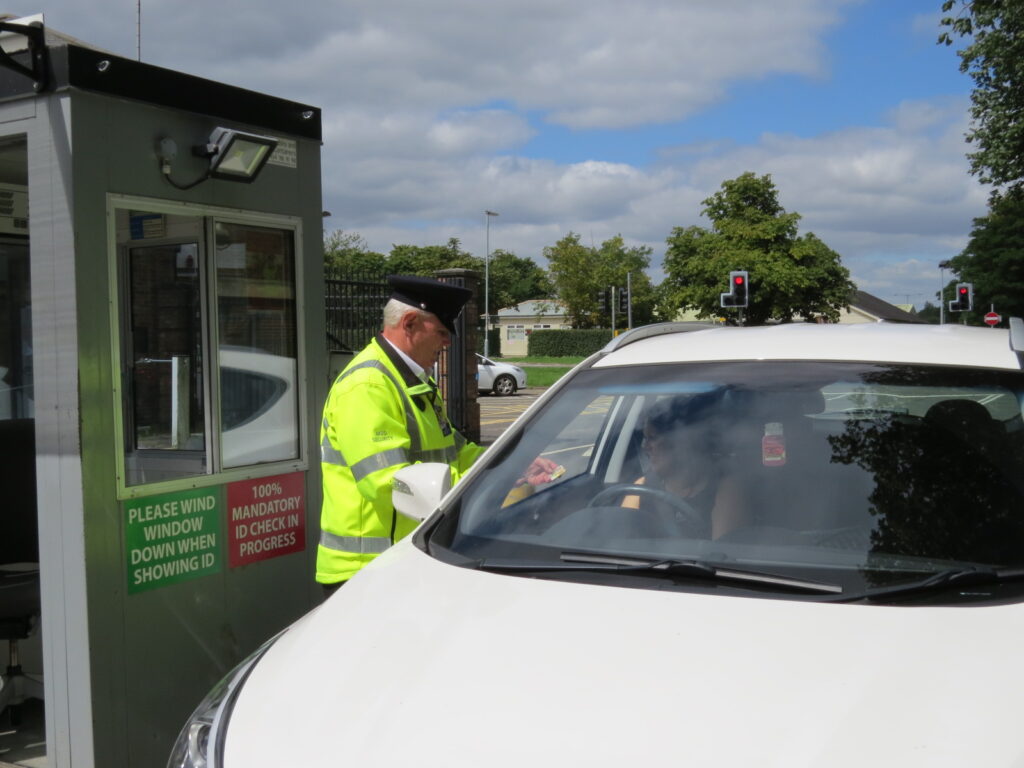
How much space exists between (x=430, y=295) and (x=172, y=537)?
141cm

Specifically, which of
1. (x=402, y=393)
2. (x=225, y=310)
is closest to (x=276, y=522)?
(x=225, y=310)

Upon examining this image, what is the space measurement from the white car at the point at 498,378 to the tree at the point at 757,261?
100 feet

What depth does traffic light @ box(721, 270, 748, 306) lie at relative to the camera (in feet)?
81.4

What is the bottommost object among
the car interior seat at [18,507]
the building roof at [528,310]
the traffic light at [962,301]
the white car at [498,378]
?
the white car at [498,378]

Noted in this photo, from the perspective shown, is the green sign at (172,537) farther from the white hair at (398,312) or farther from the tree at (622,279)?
the tree at (622,279)

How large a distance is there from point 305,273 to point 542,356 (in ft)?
234

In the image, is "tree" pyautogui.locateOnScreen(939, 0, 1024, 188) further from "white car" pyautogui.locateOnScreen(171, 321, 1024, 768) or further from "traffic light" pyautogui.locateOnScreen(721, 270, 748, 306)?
"white car" pyautogui.locateOnScreen(171, 321, 1024, 768)

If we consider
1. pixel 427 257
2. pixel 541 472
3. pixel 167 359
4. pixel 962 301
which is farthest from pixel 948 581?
pixel 427 257

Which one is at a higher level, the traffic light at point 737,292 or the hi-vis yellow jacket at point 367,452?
the traffic light at point 737,292

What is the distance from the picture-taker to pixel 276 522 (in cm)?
466

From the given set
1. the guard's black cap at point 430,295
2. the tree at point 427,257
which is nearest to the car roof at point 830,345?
the guard's black cap at point 430,295

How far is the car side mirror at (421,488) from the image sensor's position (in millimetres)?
2962

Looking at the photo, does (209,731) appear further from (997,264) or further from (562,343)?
(562,343)

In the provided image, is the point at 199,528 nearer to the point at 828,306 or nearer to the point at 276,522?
the point at 276,522
